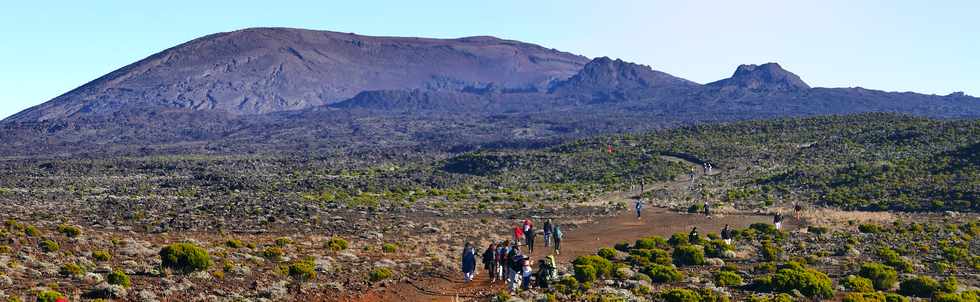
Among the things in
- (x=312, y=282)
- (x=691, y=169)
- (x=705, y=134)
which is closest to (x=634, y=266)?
(x=312, y=282)

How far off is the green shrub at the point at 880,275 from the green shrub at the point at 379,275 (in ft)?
51.8

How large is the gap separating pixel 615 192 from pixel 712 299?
5149 centimetres

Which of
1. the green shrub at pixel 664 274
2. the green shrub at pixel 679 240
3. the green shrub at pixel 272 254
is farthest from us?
the green shrub at pixel 679 240

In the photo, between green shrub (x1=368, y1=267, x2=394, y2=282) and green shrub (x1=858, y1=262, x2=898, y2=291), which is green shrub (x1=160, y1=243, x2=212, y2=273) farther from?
green shrub (x1=858, y1=262, x2=898, y2=291)

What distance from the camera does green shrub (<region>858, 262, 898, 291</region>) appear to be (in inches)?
1051

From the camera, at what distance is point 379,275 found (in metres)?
26.5

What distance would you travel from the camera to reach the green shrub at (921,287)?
82.7ft

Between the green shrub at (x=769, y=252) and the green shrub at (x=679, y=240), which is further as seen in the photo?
the green shrub at (x=679, y=240)

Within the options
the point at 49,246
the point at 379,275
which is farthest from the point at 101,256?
the point at 379,275

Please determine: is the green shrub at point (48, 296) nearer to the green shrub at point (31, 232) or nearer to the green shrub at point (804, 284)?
the green shrub at point (31, 232)

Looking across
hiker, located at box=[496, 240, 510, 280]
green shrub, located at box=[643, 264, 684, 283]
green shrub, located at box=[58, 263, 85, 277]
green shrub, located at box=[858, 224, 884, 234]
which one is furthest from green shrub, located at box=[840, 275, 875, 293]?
green shrub, located at box=[58, 263, 85, 277]

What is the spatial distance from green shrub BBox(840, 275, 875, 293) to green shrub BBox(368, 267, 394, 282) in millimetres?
14610

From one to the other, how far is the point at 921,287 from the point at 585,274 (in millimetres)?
10322

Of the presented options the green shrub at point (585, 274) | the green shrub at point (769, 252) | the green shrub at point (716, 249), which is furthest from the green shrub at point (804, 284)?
the green shrub at point (716, 249)
